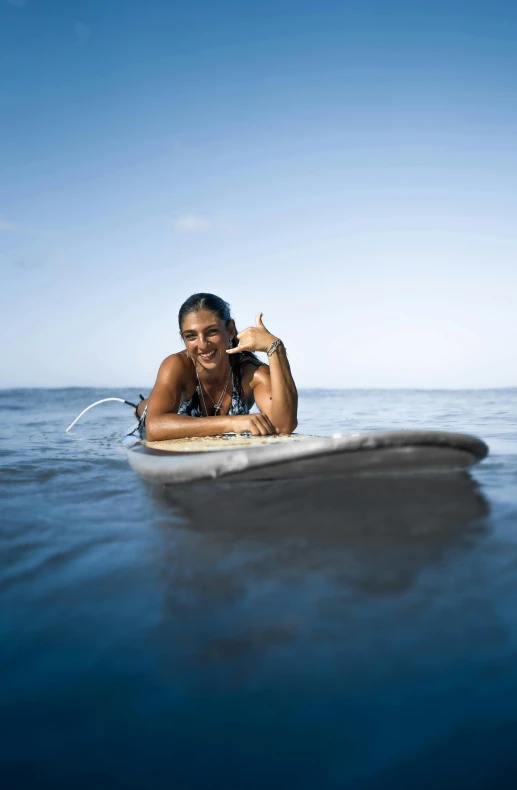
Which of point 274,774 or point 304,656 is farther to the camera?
point 304,656

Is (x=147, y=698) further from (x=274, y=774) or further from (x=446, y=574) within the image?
(x=446, y=574)

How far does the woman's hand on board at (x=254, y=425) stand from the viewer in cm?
315

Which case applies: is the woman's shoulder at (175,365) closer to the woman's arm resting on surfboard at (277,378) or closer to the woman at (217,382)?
the woman at (217,382)

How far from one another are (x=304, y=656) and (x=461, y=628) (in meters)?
0.39

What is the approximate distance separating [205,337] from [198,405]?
24.5 inches

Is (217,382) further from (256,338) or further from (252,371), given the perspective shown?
(256,338)

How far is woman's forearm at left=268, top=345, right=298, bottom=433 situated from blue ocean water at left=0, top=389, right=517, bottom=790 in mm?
1309

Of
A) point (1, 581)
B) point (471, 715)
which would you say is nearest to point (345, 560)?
point (471, 715)

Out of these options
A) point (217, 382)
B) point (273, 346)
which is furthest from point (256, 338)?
point (217, 382)

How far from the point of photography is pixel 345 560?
5.16 ft

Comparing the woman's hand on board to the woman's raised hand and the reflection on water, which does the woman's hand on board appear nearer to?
the woman's raised hand

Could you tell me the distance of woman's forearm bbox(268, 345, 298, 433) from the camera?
329 centimetres

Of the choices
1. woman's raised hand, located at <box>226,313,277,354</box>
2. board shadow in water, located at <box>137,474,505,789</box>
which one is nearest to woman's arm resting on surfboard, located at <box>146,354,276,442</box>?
woman's raised hand, located at <box>226,313,277,354</box>

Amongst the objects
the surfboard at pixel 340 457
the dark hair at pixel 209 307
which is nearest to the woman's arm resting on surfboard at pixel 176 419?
the dark hair at pixel 209 307
